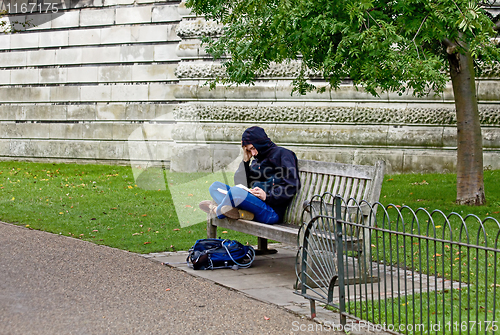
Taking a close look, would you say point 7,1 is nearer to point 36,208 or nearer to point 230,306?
point 36,208

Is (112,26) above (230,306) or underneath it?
above

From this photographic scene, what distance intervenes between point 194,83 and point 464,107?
7.24 m

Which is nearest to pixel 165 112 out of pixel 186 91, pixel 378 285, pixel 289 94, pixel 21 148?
pixel 186 91

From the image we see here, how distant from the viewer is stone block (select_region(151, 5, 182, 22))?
16344 mm

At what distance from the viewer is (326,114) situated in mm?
13406

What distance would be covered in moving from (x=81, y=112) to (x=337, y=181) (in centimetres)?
1293

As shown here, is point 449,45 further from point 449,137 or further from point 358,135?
point 358,135

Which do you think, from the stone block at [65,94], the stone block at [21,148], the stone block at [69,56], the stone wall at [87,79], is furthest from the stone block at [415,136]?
the stone block at [21,148]

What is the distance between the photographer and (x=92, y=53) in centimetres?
1750

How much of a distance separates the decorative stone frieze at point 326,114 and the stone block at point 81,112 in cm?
368

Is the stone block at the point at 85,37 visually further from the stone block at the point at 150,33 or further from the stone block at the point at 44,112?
the stone block at the point at 44,112

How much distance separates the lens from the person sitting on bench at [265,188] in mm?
6348

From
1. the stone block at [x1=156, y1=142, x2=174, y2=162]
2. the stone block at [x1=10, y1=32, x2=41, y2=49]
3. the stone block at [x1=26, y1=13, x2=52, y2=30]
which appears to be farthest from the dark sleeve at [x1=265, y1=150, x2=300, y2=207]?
the stone block at [x1=10, y1=32, x2=41, y2=49]

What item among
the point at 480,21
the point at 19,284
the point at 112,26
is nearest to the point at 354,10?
the point at 480,21
